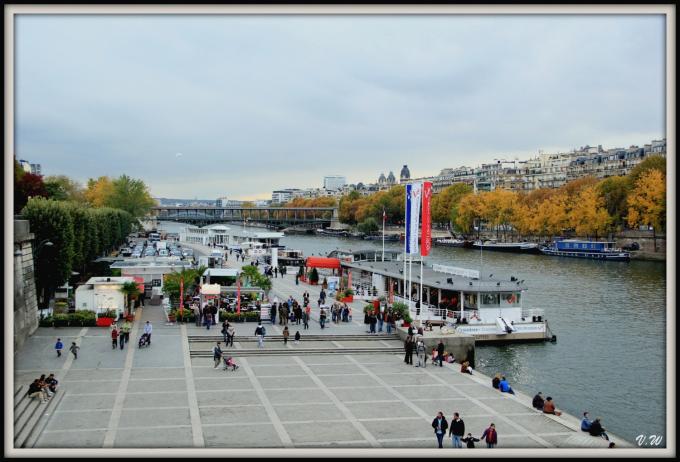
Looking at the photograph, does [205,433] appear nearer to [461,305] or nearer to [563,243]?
[461,305]

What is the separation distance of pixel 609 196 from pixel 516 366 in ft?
260

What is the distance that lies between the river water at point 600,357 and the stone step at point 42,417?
14243 mm

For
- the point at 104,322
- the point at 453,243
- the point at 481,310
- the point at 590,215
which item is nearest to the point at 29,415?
the point at 104,322

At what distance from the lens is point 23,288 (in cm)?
2766

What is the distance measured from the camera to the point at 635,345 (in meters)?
33.2

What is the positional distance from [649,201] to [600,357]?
62119 millimetres

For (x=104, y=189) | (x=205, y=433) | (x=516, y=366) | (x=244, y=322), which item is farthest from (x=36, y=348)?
(x=104, y=189)

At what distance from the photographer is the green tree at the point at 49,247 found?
3594 cm

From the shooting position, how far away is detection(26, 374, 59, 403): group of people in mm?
19484

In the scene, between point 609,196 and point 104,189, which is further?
point 104,189

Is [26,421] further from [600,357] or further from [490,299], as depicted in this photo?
[490,299]

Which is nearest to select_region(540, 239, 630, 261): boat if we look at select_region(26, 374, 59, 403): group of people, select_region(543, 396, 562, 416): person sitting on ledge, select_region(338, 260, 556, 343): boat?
select_region(338, 260, 556, 343): boat

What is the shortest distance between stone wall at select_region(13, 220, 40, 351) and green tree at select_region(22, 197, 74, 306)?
5332 millimetres

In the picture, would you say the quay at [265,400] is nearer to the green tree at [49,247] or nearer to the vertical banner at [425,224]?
the vertical banner at [425,224]
